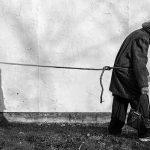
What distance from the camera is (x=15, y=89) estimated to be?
7.60m

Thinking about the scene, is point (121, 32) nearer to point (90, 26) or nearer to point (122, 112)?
point (90, 26)

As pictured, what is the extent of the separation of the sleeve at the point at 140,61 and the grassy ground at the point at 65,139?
0.91 meters

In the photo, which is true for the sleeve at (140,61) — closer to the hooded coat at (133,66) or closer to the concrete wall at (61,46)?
the hooded coat at (133,66)

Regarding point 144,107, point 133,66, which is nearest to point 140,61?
point 133,66

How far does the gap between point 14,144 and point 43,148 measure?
1.43 ft

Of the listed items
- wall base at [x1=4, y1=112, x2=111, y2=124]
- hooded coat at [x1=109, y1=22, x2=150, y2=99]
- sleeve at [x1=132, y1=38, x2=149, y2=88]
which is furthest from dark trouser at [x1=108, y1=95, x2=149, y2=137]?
wall base at [x1=4, y1=112, x2=111, y2=124]

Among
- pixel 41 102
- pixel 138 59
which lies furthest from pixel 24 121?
pixel 138 59

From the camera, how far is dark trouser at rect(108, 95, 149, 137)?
6.34m

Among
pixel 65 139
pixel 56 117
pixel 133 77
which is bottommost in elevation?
pixel 56 117

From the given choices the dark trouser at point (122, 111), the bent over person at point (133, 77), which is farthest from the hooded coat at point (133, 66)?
the dark trouser at point (122, 111)

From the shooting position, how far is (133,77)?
6352 millimetres

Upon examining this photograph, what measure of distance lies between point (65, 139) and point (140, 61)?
1557 millimetres

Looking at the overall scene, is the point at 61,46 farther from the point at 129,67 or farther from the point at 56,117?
the point at 129,67

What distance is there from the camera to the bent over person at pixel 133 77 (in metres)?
6.16
